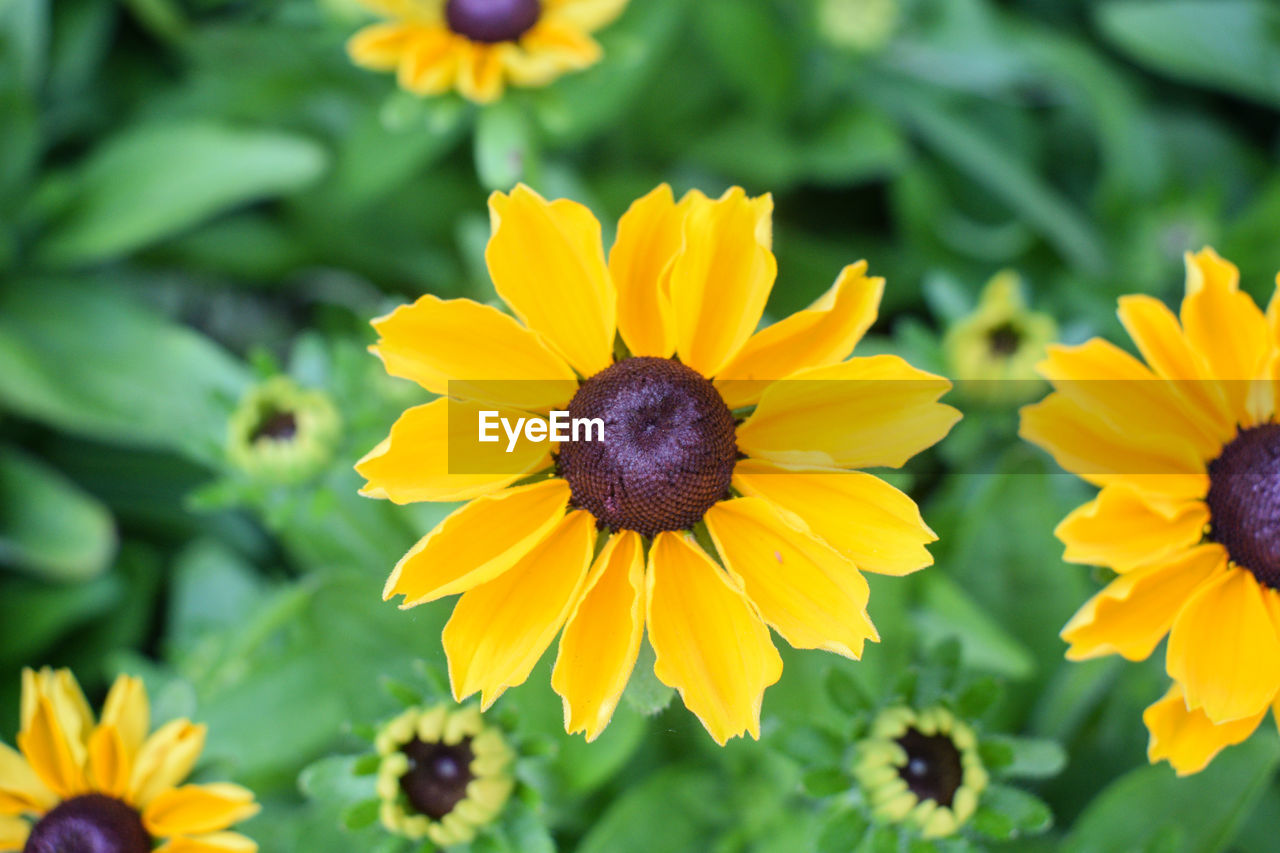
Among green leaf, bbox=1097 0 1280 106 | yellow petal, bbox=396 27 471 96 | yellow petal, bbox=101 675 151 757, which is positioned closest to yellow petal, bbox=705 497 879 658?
yellow petal, bbox=101 675 151 757

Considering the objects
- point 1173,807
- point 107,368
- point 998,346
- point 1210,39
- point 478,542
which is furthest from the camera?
point 1210,39

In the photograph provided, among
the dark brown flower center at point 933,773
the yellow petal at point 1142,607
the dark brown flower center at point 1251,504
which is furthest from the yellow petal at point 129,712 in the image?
the dark brown flower center at point 1251,504

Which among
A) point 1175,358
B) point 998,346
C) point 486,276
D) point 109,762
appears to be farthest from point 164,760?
point 998,346

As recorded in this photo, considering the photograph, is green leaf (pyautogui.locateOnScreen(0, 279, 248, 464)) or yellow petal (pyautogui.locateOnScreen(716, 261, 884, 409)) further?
green leaf (pyautogui.locateOnScreen(0, 279, 248, 464))

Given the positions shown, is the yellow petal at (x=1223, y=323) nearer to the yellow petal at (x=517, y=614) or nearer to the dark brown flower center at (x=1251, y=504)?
the dark brown flower center at (x=1251, y=504)

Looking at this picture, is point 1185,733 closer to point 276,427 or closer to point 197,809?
point 197,809

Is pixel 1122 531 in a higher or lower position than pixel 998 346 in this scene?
higher

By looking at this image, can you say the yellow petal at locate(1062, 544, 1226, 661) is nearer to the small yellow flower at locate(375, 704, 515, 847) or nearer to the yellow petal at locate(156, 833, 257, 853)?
the small yellow flower at locate(375, 704, 515, 847)

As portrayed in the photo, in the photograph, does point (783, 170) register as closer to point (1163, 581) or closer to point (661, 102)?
point (661, 102)
